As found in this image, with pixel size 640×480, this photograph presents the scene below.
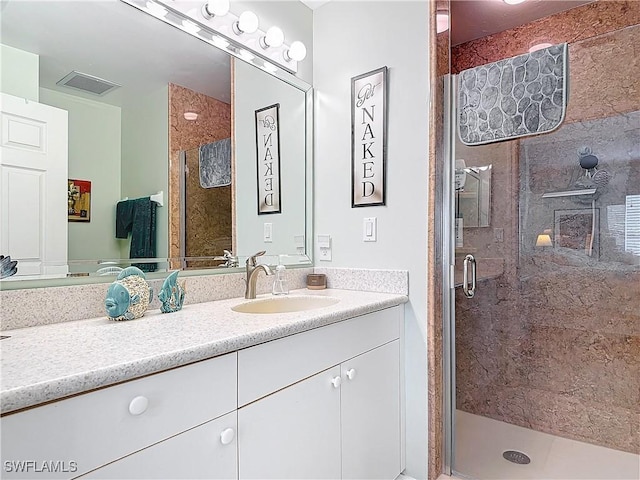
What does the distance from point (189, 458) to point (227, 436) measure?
0.35ft

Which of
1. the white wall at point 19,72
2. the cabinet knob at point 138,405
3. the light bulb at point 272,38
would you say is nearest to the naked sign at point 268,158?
the light bulb at point 272,38

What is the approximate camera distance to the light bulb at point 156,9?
4.88 feet

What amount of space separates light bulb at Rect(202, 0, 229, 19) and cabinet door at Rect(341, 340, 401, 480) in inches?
61.5

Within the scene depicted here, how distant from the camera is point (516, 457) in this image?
6.36ft

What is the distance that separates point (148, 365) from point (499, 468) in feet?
5.99

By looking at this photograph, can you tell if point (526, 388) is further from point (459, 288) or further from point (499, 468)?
point (459, 288)

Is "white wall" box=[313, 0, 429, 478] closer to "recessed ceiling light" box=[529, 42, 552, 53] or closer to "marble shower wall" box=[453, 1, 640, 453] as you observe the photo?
"marble shower wall" box=[453, 1, 640, 453]

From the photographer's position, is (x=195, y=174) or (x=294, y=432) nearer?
(x=294, y=432)

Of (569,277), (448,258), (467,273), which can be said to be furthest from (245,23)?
(569,277)

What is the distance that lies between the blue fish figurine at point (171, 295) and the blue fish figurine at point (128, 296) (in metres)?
0.05

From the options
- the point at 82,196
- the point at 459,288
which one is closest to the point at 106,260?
the point at 82,196

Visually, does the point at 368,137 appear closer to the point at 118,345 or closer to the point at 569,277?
the point at 569,277

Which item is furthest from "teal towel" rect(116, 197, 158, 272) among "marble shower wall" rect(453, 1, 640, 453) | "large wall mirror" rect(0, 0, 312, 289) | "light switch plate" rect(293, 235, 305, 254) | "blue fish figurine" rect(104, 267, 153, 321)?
"marble shower wall" rect(453, 1, 640, 453)

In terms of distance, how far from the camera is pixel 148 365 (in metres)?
0.80
